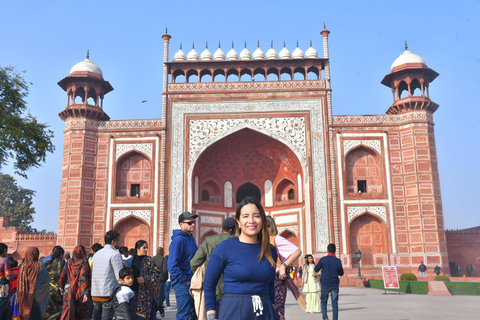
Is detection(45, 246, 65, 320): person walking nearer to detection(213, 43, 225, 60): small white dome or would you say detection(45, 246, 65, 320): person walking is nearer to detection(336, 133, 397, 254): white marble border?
detection(336, 133, 397, 254): white marble border

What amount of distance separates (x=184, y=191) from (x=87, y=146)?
527cm

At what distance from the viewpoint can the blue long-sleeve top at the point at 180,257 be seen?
15.2ft

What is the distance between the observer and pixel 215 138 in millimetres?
22984

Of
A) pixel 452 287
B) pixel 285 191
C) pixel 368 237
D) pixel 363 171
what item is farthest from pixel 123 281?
pixel 285 191

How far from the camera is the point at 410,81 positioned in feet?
76.2

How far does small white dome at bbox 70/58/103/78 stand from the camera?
77.7ft

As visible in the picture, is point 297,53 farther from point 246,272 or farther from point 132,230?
point 246,272

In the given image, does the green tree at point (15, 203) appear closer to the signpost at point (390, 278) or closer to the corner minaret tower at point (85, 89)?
the corner minaret tower at point (85, 89)

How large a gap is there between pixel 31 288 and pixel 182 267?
201cm

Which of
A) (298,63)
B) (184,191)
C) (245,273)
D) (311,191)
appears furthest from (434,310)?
(298,63)

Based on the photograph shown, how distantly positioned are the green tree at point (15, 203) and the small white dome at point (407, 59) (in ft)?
105

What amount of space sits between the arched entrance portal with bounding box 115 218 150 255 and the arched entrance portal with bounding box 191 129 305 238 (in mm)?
2701

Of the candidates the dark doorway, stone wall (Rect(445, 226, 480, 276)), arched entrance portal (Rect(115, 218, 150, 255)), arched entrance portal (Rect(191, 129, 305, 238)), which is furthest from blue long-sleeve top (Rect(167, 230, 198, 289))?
stone wall (Rect(445, 226, 480, 276))

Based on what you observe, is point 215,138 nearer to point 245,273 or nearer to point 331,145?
point 331,145
